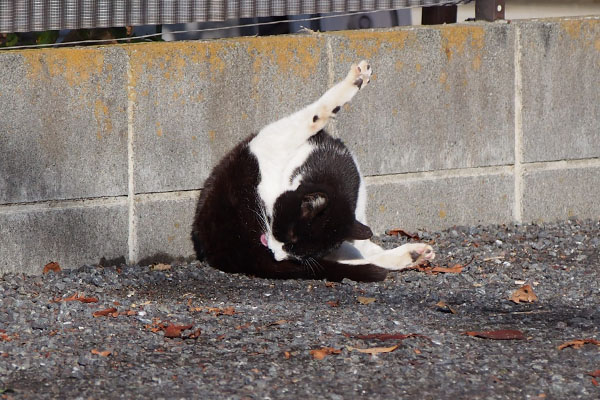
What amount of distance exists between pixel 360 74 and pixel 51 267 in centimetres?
184

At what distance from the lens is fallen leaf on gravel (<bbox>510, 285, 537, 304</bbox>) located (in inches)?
164

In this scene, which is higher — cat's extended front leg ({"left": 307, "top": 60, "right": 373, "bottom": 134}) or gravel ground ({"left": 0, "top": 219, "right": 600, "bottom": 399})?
cat's extended front leg ({"left": 307, "top": 60, "right": 373, "bottom": 134})

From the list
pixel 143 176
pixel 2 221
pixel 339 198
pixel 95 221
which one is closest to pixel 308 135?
pixel 339 198

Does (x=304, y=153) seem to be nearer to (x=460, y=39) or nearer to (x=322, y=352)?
(x=460, y=39)

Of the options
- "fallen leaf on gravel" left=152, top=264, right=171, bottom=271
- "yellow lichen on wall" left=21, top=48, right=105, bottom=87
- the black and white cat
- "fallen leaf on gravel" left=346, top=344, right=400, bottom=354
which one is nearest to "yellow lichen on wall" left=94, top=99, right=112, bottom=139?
"yellow lichen on wall" left=21, top=48, right=105, bottom=87

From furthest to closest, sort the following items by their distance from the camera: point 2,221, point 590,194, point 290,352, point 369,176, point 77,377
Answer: point 590,194
point 369,176
point 2,221
point 290,352
point 77,377

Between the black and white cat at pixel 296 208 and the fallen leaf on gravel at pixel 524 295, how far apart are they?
0.52m

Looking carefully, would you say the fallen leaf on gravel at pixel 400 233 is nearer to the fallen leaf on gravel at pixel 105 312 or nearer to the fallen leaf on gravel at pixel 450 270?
the fallen leaf on gravel at pixel 450 270

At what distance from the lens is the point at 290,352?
3412mm

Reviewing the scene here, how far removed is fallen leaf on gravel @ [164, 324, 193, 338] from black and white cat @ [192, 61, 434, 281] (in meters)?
0.92

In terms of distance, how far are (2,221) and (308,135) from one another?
62.3 inches

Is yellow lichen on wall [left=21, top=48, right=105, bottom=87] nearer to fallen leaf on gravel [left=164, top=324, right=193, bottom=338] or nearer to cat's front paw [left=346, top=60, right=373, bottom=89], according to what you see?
cat's front paw [left=346, top=60, right=373, bottom=89]

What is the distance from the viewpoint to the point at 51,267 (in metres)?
4.62

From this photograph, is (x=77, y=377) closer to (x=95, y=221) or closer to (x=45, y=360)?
(x=45, y=360)
